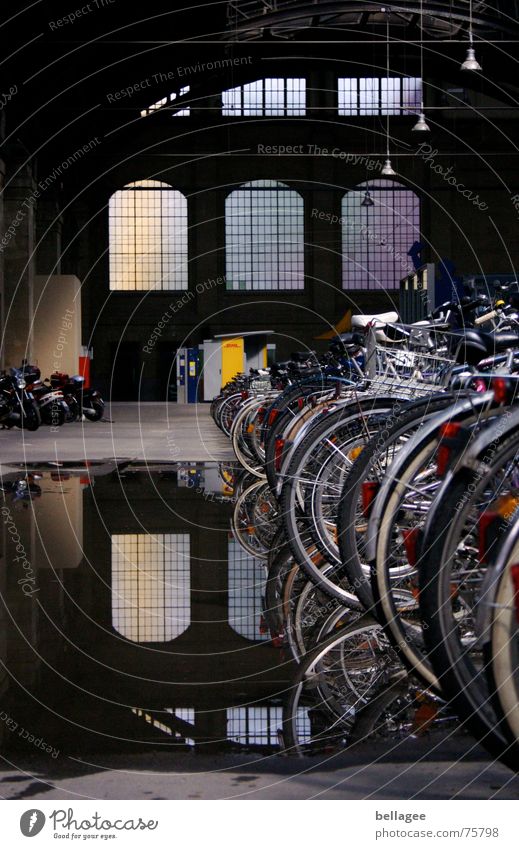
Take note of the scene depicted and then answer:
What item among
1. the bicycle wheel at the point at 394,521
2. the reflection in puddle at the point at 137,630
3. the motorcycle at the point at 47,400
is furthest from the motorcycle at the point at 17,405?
the bicycle wheel at the point at 394,521

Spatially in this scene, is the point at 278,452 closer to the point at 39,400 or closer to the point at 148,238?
the point at 39,400

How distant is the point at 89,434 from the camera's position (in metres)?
20.7

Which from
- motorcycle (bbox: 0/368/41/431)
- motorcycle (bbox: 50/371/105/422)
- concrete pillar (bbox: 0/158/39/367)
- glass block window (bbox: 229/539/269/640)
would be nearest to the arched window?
concrete pillar (bbox: 0/158/39/367)

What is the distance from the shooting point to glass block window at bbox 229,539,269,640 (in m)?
5.33

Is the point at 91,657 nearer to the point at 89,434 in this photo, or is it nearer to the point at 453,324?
the point at 453,324

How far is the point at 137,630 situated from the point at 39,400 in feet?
58.6

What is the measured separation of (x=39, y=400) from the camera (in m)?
22.8

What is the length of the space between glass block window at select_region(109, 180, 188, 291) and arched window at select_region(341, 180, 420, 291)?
586 cm

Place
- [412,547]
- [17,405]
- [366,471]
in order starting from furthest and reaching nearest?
[17,405]
[366,471]
[412,547]

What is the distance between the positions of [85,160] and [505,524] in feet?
115

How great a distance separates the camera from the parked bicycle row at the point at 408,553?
10.4 ft

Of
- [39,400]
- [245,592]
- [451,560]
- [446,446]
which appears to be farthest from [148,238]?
[451,560]

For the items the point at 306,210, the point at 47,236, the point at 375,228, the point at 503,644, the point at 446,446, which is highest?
the point at 306,210

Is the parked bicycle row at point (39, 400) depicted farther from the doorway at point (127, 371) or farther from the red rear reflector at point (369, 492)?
the doorway at point (127, 371)
